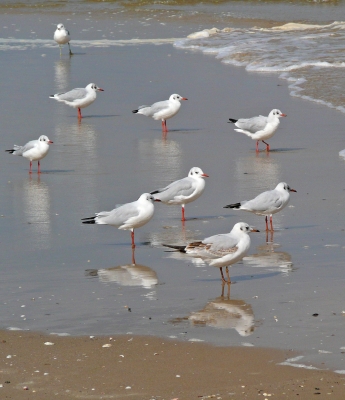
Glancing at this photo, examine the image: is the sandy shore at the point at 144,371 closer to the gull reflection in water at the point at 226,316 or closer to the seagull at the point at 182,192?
the gull reflection in water at the point at 226,316

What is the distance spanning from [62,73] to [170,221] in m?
11.2

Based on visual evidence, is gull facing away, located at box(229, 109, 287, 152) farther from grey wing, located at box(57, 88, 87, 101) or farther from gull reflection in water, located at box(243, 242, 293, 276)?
gull reflection in water, located at box(243, 242, 293, 276)

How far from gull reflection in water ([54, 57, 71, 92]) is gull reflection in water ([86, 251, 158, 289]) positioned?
401 inches

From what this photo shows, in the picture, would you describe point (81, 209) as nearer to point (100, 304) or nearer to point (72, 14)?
point (100, 304)

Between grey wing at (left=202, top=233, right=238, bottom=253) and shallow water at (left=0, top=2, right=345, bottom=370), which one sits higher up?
grey wing at (left=202, top=233, right=238, bottom=253)

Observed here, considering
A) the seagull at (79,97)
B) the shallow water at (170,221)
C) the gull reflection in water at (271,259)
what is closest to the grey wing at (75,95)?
the seagull at (79,97)

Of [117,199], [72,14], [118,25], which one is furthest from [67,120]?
[72,14]

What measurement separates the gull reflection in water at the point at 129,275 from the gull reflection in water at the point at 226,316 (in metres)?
0.64

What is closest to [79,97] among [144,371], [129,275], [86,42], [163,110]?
[163,110]

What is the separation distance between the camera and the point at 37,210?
9.60 m

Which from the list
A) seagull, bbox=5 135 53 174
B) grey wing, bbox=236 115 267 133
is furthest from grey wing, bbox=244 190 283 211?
grey wing, bbox=236 115 267 133

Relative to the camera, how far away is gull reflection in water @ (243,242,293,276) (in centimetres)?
750

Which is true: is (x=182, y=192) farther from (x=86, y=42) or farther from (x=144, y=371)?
(x=86, y=42)

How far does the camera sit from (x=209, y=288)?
23.2 feet
